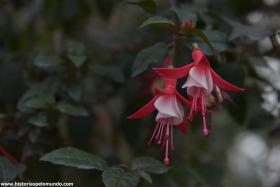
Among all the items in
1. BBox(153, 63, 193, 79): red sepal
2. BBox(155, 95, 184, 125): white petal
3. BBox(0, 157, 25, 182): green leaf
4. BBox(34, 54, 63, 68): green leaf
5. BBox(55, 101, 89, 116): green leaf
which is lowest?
BBox(0, 157, 25, 182): green leaf

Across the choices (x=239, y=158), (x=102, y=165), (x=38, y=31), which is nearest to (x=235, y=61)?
(x=102, y=165)

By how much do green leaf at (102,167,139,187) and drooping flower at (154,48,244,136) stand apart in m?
0.16

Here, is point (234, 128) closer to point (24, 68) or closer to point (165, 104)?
point (24, 68)

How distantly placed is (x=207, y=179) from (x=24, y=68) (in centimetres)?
65

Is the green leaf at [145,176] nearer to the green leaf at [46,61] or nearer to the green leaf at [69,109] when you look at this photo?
the green leaf at [69,109]

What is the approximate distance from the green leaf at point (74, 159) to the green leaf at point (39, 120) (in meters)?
0.13

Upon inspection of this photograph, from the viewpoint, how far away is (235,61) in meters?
1.21

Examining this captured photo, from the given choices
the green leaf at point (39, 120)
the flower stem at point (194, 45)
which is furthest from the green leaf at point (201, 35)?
the green leaf at point (39, 120)

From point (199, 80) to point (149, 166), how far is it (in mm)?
218

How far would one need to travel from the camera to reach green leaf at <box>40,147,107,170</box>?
0.87 meters

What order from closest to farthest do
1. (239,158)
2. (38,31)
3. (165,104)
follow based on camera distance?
(165,104), (38,31), (239,158)

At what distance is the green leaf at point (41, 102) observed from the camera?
1.01 meters

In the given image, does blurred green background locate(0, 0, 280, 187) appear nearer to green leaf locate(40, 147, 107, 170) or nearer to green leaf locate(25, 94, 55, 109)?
green leaf locate(25, 94, 55, 109)

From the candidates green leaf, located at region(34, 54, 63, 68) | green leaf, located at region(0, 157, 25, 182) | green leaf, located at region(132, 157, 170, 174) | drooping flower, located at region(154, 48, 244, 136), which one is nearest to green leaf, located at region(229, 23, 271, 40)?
drooping flower, located at region(154, 48, 244, 136)
